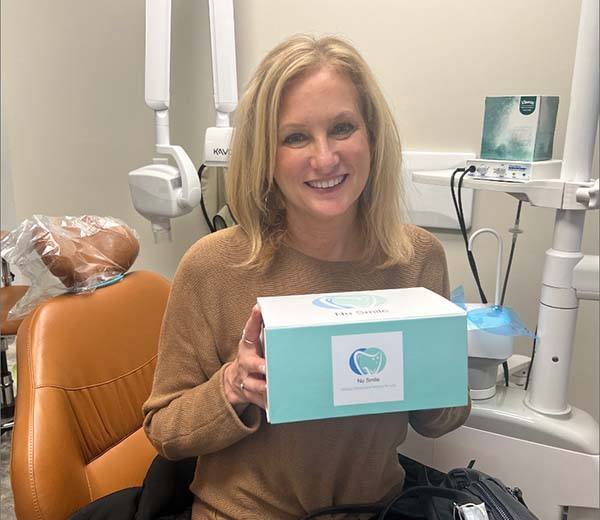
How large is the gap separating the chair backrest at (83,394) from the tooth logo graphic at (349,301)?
568 mm

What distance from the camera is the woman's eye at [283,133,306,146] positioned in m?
0.80

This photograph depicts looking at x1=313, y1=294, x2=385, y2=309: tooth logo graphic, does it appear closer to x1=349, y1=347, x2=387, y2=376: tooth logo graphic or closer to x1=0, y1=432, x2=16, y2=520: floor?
x1=349, y1=347, x2=387, y2=376: tooth logo graphic

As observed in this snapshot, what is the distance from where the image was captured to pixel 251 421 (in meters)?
0.83

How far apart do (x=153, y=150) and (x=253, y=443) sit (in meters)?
1.28

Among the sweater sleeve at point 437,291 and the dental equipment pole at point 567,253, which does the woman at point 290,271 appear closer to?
the sweater sleeve at point 437,291

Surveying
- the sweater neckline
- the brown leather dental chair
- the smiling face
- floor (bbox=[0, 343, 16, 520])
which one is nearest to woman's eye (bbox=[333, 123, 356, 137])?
the smiling face

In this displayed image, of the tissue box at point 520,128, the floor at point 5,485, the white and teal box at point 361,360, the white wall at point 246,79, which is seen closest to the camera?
the white and teal box at point 361,360

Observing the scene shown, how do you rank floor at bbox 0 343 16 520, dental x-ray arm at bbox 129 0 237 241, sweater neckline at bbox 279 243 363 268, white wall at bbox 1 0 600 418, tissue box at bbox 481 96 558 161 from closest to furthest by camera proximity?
sweater neckline at bbox 279 243 363 268 < tissue box at bbox 481 96 558 161 < white wall at bbox 1 0 600 418 < dental x-ray arm at bbox 129 0 237 241 < floor at bbox 0 343 16 520

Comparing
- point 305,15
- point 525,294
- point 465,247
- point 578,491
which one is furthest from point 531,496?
point 305,15

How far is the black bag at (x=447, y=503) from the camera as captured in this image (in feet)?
2.66

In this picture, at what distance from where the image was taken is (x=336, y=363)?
618mm

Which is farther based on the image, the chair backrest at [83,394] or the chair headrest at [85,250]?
the chair headrest at [85,250]

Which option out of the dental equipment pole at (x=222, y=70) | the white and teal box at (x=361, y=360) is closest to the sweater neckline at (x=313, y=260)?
the white and teal box at (x=361, y=360)

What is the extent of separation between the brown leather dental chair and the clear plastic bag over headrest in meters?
0.04
